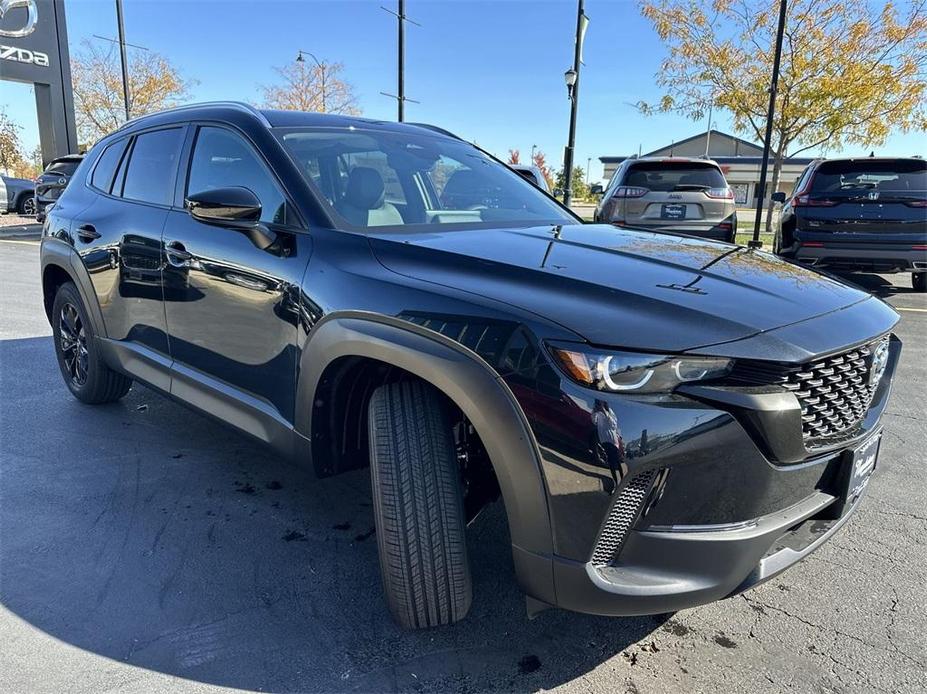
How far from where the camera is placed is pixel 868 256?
7305mm

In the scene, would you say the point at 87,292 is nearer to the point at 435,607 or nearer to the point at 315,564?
the point at 315,564

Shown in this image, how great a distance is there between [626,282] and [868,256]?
6.70m

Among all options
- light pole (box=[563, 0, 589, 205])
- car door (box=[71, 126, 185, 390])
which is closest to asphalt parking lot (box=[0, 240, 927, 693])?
car door (box=[71, 126, 185, 390])

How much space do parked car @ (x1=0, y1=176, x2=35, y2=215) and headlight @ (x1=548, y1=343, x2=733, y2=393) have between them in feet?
75.5

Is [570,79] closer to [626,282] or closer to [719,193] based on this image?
[719,193]

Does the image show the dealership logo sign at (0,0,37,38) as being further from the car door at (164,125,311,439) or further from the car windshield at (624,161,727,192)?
the car door at (164,125,311,439)

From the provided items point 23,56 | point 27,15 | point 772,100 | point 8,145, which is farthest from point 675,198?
point 8,145

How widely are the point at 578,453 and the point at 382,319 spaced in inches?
30.5

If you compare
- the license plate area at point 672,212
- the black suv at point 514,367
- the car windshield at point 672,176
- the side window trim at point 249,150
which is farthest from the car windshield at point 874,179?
the side window trim at point 249,150

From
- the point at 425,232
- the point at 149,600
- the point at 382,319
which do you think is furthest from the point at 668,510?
the point at 149,600

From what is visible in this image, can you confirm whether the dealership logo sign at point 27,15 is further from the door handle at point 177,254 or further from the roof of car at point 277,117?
the door handle at point 177,254

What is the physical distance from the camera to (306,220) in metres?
2.45

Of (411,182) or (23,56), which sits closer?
(411,182)

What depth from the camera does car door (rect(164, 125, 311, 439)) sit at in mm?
2463
